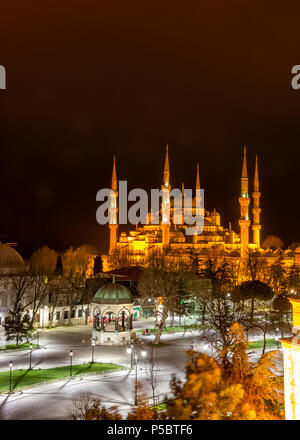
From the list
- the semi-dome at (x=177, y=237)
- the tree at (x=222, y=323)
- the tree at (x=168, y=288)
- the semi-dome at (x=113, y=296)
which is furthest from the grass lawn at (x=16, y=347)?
the semi-dome at (x=177, y=237)

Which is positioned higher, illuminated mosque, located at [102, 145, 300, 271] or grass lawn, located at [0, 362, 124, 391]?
illuminated mosque, located at [102, 145, 300, 271]

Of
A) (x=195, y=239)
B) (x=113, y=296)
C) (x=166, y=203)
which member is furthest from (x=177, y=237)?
(x=113, y=296)

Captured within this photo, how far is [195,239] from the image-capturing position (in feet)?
250

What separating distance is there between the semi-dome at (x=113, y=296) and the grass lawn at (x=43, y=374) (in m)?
7.12

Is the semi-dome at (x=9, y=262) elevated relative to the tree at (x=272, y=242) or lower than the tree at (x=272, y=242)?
lower

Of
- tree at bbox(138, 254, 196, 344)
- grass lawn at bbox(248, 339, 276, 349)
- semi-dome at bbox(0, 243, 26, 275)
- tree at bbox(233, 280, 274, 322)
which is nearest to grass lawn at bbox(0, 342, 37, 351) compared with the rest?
tree at bbox(138, 254, 196, 344)

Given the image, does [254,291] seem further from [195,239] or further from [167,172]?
[195,239]

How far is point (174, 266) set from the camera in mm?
50938

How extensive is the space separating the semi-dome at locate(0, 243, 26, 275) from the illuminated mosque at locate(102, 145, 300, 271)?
2527 centimetres

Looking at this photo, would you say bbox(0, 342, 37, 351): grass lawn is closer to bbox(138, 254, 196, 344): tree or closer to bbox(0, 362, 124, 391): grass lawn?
bbox(0, 362, 124, 391): grass lawn

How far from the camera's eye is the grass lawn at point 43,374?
19922mm

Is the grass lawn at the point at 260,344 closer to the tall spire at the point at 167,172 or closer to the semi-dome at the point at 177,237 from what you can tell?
the tall spire at the point at 167,172

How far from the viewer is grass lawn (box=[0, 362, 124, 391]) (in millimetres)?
19922

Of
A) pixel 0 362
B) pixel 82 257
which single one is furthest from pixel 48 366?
pixel 82 257
